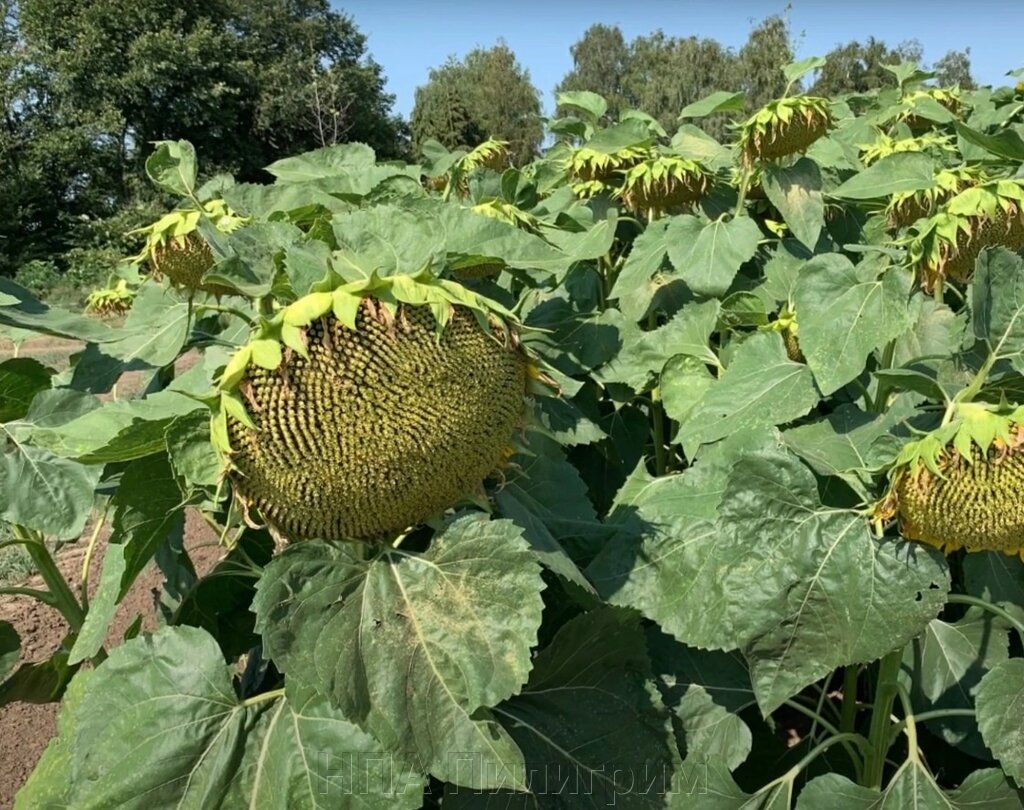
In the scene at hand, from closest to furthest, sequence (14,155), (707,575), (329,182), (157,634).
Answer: (157,634), (707,575), (329,182), (14,155)

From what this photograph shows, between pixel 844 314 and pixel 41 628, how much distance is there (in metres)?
3.43

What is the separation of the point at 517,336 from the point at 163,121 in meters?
27.0

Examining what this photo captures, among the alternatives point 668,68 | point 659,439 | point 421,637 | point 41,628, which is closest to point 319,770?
point 421,637

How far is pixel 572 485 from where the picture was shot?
1525 millimetres

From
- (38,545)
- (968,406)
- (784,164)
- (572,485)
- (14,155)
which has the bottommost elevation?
(38,545)

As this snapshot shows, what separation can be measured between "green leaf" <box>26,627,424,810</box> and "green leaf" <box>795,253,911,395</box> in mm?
1031

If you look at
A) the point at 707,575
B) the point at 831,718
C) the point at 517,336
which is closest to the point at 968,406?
the point at 707,575

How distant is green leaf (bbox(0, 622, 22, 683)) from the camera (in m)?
1.87

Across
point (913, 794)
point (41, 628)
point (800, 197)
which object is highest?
point (800, 197)

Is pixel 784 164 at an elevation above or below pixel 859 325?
above

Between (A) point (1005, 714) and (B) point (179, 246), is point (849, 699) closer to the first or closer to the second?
(A) point (1005, 714)

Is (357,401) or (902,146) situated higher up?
(902,146)

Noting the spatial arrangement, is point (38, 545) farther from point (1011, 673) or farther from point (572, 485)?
point (1011, 673)

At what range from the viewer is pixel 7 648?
1871mm
